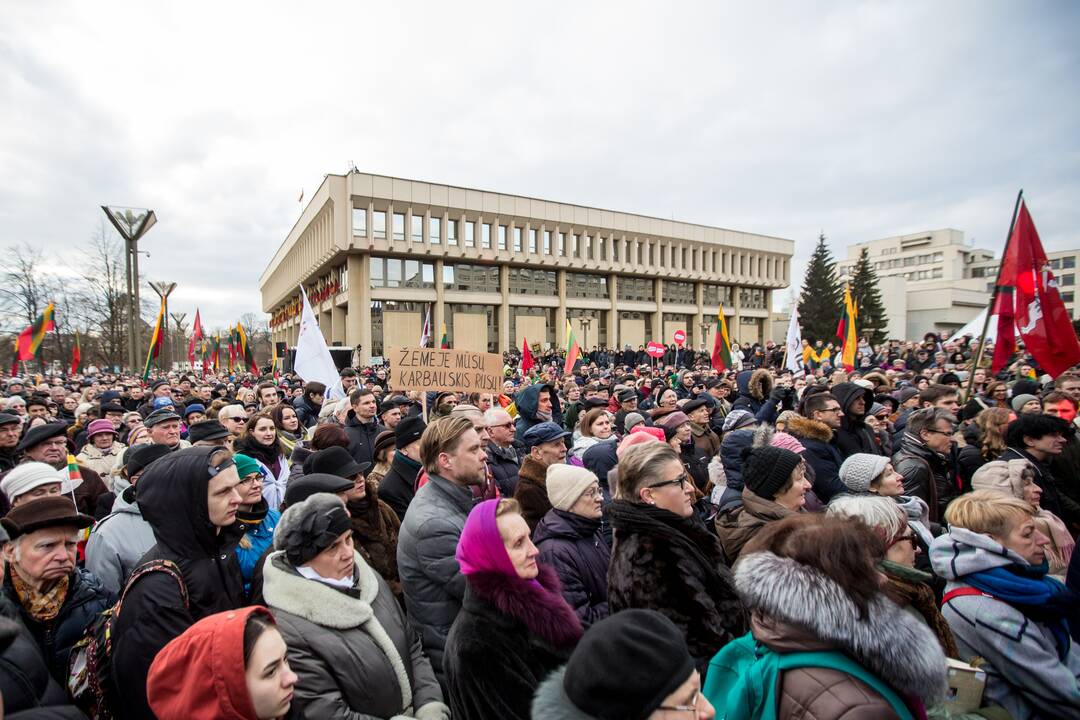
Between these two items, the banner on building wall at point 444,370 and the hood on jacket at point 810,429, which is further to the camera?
the banner on building wall at point 444,370

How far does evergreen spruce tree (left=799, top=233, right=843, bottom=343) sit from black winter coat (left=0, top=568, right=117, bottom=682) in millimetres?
53570

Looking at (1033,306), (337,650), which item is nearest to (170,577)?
(337,650)

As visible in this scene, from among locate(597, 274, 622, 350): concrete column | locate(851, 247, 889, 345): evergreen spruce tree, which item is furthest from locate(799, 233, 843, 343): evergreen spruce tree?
locate(597, 274, 622, 350): concrete column

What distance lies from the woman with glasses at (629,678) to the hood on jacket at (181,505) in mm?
1835

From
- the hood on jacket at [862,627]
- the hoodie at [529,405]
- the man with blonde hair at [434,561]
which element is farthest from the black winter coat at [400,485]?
the hood on jacket at [862,627]

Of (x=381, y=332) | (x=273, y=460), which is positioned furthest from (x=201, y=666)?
(x=381, y=332)

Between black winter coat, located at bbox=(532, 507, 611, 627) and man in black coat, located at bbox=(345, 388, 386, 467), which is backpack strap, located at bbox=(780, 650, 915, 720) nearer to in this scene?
black winter coat, located at bbox=(532, 507, 611, 627)

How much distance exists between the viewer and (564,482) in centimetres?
303

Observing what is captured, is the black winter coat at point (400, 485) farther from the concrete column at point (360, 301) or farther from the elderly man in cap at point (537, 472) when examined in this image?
the concrete column at point (360, 301)

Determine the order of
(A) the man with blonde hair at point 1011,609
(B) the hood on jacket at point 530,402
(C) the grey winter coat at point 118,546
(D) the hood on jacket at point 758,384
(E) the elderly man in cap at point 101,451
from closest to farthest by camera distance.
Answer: (A) the man with blonde hair at point 1011,609 → (C) the grey winter coat at point 118,546 → (E) the elderly man in cap at point 101,451 → (B) the hood on jacket at point 530,402 → (D) the hood on jacket at point 758,384

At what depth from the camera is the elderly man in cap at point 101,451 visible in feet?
19.5

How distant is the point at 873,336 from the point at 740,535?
54595 millimetres

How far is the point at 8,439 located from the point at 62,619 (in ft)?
15.4

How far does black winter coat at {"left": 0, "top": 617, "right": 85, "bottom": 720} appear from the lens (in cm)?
174
